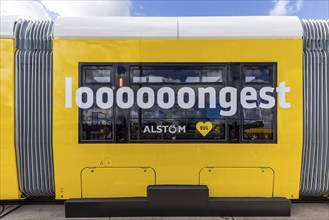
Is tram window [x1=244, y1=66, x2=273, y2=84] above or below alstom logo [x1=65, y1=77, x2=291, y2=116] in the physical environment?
above

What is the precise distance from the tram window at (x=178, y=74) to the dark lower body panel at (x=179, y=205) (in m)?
1.54

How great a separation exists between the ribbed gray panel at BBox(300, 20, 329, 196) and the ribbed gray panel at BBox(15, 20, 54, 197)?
3754mm

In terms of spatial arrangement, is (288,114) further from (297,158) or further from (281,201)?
(281,201)

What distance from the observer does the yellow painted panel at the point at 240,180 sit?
3621 millimetres

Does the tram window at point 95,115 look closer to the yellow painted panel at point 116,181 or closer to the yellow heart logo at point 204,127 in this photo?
the yellow painted panel at point 116,181

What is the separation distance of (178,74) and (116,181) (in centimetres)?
180

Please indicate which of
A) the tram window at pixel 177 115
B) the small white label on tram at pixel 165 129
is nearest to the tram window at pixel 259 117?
the tram window at pixel 177 115

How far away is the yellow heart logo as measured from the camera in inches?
141

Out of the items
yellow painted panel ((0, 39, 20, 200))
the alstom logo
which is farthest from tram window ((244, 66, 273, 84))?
yellow painted panel ((0, 39, 20, 200))

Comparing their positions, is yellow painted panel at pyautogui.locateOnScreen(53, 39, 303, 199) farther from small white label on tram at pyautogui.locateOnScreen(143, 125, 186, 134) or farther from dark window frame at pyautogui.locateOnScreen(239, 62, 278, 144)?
small white label on tram at pyautogui.locateOnScreen(143, 125, 186, 134)

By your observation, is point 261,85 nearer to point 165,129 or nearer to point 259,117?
point 259,117

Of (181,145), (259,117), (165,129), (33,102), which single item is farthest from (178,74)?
(33,102)

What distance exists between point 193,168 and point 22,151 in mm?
2521

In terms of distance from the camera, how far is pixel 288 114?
3580mm
